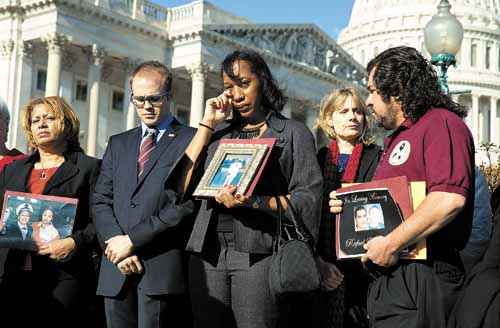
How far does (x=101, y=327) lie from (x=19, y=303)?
672mm

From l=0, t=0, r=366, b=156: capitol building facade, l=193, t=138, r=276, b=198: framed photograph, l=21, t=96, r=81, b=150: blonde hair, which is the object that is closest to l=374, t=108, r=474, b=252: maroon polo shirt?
l=193, t=138, r=276, b=198: framed photograph

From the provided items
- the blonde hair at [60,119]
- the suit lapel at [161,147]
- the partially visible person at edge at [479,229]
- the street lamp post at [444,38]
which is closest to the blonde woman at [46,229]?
the blonde hair at [60,119]

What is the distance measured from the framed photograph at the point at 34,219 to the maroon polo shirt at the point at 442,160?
7.88ft

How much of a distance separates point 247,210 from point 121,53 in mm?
32090

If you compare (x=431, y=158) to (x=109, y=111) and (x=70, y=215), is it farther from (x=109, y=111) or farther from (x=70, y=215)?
(x=109, y=111)

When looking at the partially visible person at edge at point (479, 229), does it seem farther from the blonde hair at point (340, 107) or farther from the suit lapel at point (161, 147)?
the suit lapel at point (161, 147)

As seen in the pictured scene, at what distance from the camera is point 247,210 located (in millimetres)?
4148

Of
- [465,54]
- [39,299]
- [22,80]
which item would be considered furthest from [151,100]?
[465,54]

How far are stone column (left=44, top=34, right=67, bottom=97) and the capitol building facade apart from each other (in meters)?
0.04

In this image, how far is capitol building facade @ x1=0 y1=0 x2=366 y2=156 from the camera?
32.4 m

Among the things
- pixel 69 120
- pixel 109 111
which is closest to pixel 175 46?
pixel 109 111

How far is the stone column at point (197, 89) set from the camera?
36094 mm

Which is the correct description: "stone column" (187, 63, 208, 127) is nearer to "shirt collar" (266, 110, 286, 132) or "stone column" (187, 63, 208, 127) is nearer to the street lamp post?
the street lamp post

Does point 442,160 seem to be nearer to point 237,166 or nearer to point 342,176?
point 237,166
